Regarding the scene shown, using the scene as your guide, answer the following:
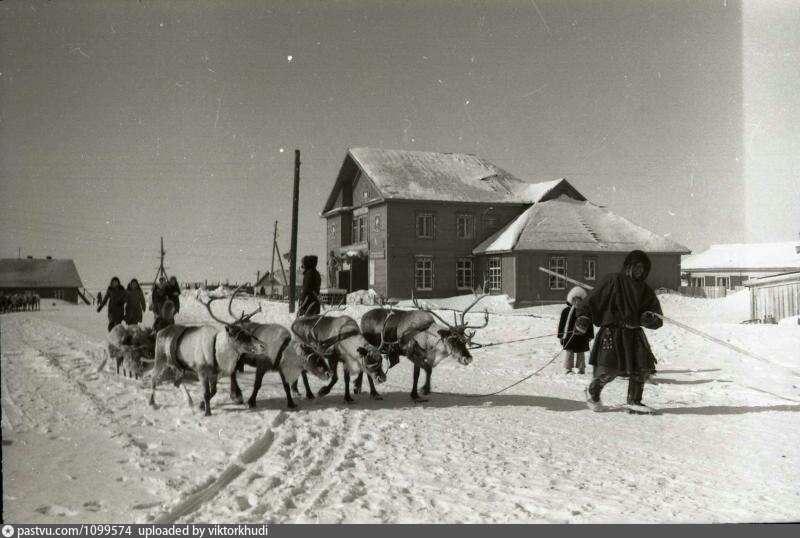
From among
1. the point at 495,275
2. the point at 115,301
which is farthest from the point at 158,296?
the point at 495,275

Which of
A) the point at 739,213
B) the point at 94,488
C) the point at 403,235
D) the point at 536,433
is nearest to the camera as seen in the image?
the point at 94,488

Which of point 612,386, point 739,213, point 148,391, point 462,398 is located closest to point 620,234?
point 739,213

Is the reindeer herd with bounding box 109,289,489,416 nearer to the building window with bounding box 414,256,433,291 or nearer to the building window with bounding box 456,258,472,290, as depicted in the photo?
the building window with bounding box 414,256,433,291

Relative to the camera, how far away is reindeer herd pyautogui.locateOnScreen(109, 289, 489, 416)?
20.2 feet

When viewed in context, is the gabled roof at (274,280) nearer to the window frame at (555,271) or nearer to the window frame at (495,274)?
the window frame at (495,274)

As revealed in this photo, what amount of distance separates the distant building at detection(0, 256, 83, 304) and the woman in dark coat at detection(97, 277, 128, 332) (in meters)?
0.57

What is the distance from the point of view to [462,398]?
7582mm

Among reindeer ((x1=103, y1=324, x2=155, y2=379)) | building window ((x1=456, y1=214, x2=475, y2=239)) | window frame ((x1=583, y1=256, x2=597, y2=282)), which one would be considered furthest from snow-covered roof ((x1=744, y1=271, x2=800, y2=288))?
reindeer ((x1=103, y1=324, x2=155, y2=379))

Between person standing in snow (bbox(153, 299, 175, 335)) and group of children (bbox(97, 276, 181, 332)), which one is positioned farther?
person standing in snow (bbox(153, 299, 175, 335))

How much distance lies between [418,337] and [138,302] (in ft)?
12.1

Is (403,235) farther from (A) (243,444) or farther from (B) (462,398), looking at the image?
(A) (243,444)

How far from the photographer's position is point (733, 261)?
7348 mm

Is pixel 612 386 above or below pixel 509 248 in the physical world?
below

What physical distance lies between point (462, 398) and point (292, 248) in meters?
3.59
